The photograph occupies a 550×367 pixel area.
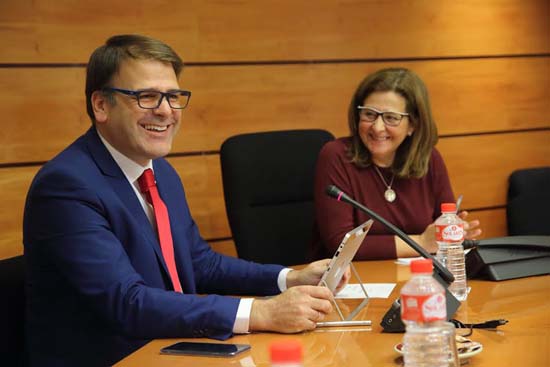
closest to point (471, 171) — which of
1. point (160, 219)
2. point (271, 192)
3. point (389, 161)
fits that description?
point (389, 161)

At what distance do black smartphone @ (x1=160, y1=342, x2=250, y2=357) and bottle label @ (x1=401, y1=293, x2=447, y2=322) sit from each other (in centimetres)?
60

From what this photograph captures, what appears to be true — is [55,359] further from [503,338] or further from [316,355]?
[503,338]

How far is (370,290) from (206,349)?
0.78m

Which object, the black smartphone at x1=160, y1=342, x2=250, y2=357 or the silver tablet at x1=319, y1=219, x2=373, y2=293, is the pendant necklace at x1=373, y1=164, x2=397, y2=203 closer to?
the silver tablet at x1=319, y1=219, x2=373, y2=293

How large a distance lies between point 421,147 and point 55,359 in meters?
1.95

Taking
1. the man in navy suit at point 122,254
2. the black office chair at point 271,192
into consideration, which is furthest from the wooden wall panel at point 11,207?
the man in navy suit at point 122,254

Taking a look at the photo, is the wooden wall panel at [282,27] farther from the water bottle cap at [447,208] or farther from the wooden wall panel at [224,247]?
the water bottle cap at [447,208]

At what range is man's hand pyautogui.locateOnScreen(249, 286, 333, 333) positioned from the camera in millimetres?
2092

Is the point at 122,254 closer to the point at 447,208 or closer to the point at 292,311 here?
the point at 292,311

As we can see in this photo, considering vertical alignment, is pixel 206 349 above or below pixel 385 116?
below

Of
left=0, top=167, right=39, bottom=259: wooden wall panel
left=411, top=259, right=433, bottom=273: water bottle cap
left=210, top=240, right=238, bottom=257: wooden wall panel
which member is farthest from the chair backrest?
left=411, top=259, right=433, bottom=273: water bottle cap

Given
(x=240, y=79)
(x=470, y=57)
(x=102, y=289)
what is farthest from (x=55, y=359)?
(x=470, y=57)

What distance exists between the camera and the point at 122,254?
2.25 m

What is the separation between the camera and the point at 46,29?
3.78 m
